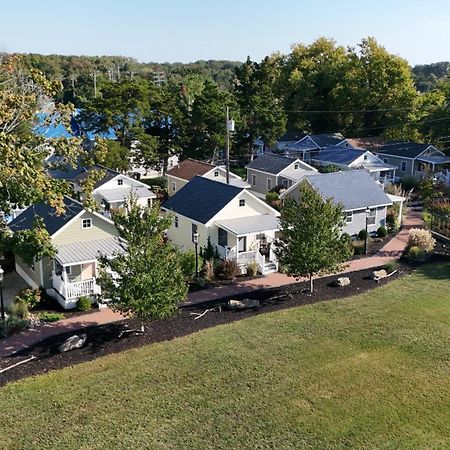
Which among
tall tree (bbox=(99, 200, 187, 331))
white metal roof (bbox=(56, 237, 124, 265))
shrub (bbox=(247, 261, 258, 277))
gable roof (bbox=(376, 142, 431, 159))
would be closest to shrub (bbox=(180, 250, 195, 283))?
shrub (bbox=(247, 261, 258, 277))

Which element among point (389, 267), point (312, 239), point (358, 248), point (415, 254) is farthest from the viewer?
point (358, 248)

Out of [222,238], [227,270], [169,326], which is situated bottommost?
[169,326]

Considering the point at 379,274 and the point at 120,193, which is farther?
the point at 120,193

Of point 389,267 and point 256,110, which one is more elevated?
point 256,110

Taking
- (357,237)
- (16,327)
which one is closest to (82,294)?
(16,327)

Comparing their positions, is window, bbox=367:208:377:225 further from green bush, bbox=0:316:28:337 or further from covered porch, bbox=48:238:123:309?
green bush, bbox=0:316:28:337

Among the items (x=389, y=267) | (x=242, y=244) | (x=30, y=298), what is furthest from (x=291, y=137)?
(x=30, y=298)

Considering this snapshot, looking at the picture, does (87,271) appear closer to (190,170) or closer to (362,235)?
(362,235)

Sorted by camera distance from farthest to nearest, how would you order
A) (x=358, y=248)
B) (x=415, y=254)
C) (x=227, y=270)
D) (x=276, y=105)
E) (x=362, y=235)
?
(x=276, y=105) → (x=362, y=235) → (x=358, y=248) → (x=415, y=254) → (x=227, y=270)
